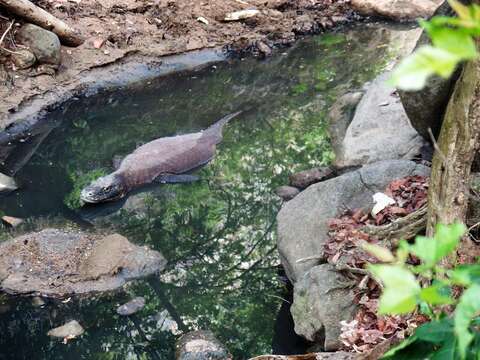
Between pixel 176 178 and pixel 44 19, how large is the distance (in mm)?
3133

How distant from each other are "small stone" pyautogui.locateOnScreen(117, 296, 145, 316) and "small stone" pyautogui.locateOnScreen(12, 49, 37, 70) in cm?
435

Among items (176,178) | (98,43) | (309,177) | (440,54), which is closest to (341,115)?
(309,177)

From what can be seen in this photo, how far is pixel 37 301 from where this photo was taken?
500 centimetres

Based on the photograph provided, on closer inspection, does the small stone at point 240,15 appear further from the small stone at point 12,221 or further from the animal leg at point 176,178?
the small stone at point 12,221

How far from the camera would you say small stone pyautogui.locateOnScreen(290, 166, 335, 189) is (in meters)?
6.45

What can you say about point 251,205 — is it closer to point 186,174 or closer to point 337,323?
point 186,174

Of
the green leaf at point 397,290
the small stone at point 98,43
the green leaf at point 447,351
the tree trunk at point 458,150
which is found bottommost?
the small stone at point 98,43

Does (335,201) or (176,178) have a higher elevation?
(335,201)

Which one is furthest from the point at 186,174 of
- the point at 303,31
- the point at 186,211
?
the point at 303,31

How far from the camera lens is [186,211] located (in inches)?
248

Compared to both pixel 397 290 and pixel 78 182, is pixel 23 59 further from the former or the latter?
pixel 397 290

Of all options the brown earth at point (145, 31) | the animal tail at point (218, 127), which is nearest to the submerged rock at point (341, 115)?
the animal tail at point (218, 127)

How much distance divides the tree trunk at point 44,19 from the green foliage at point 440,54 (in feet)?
26.4

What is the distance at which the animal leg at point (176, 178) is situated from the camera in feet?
22.5
